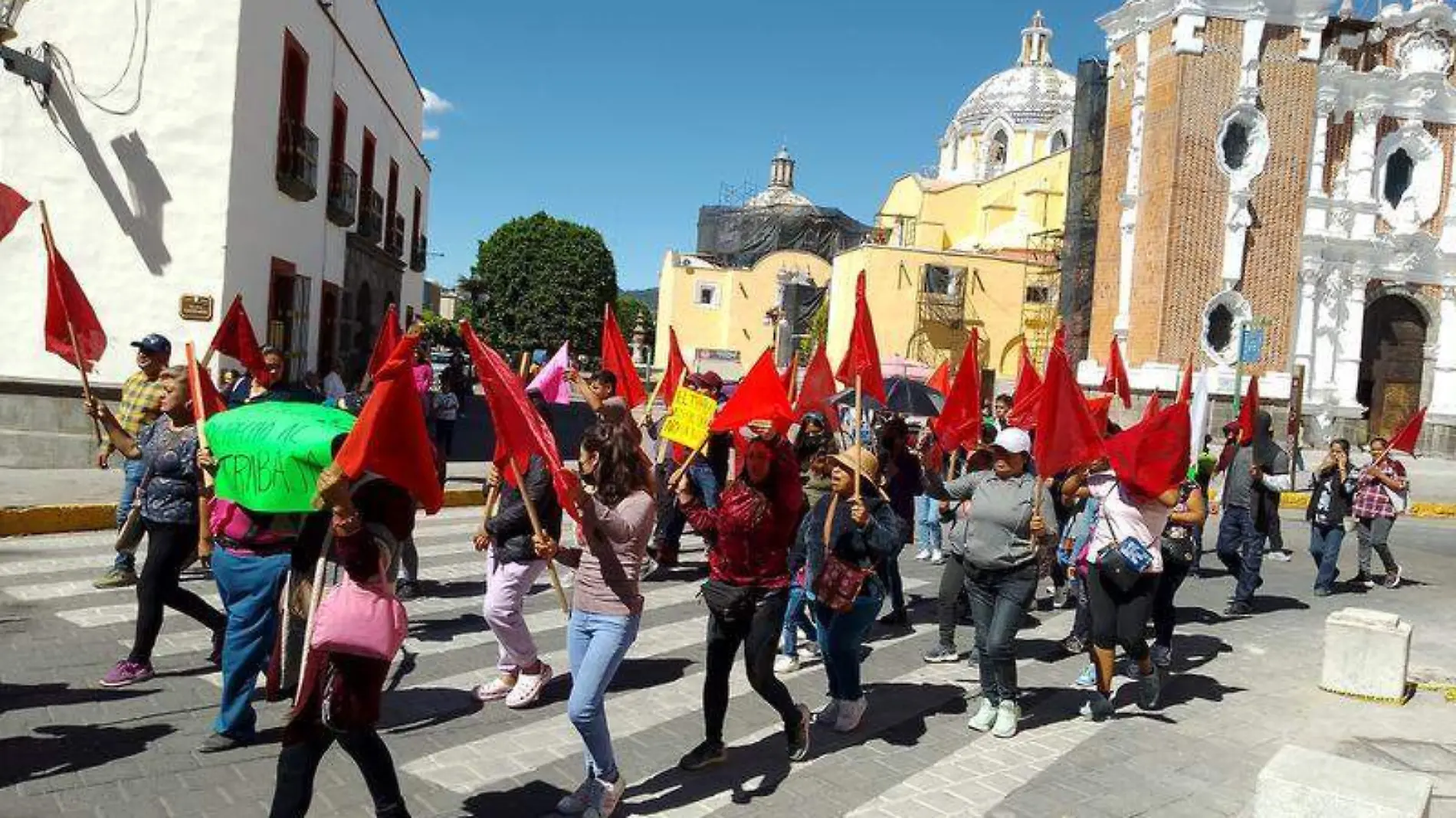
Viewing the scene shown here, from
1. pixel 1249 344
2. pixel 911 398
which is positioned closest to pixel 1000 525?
pixel 911 398

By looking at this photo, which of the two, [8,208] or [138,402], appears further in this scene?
[138,402]

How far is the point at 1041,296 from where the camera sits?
1761 inches

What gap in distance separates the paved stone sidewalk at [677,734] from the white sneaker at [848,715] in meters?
0.10

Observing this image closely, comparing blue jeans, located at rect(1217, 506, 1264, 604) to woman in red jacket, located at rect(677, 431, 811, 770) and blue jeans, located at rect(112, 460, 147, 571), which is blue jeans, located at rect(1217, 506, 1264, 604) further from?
blue jeans, located at rect(112, 460, 147, 571)

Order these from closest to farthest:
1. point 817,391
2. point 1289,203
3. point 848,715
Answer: point 848,715 → point 817,391 → point 1289,203

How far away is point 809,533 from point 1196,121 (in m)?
29.6

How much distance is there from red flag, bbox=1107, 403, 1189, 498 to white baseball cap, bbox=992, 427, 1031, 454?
571mm

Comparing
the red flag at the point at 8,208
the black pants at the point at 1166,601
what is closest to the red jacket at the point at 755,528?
the black pants at the point at 1166,601

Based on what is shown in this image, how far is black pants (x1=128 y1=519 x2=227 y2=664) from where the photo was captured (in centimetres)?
600

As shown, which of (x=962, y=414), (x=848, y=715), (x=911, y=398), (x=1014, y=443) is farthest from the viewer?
(x=911, y=398)

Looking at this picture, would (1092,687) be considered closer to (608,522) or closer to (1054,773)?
(1054,773)

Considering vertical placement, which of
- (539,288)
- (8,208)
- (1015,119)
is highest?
(1015,119)

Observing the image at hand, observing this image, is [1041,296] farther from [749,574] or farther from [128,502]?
[749,574]

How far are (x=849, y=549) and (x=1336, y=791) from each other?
98.0 inches
